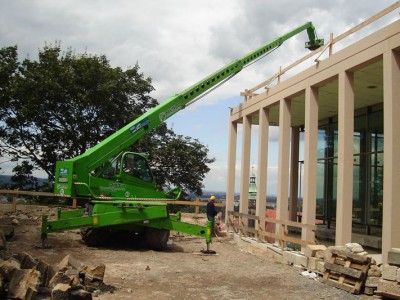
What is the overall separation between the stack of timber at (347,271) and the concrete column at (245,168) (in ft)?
23.4

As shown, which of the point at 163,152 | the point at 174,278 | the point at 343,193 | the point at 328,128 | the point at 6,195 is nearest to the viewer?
the point at 174,278

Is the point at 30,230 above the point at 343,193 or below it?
below

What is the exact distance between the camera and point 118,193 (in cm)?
1247

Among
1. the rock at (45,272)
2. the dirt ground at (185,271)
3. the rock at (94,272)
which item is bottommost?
the dirt ground at (185,271)

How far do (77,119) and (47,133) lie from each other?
7.16ft

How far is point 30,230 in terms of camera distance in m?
13.9

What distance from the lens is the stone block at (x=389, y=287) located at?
684cm

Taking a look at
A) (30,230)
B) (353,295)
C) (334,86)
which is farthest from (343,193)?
(30,230)

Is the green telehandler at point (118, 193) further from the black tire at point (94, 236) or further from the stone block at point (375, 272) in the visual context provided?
the stone block at point (375, 272)

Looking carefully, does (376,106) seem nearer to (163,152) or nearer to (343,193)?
(343,193)

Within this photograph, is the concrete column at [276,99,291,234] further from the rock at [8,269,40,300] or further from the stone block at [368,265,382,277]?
the rock at [8,269,40,300]

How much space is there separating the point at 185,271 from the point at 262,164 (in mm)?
5816

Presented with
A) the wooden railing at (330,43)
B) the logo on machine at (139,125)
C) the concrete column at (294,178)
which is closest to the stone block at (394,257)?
the wooden railing at (330,43)

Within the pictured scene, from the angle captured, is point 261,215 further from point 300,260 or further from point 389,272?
point 389,272
